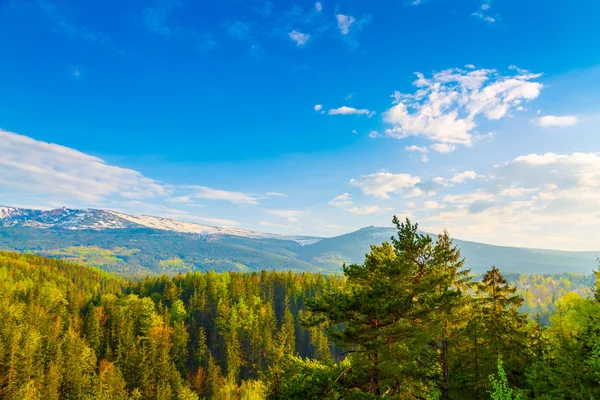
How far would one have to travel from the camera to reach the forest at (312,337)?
19.2 m

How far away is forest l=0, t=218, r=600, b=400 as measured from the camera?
19.2 m

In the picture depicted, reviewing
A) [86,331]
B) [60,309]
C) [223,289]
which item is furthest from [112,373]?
[223,289]

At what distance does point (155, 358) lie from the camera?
88438mm

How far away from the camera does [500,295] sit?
2309 centimetres

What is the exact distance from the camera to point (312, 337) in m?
111

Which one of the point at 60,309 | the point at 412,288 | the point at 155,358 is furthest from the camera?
the point at 60,309

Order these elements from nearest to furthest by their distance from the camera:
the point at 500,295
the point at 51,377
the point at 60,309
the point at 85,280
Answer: the point at 500,295, the point at 51,377, the point at 60,309, the point at 85,280

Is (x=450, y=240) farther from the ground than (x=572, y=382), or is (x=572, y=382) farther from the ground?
(x=450, y=240)

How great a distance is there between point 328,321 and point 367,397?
4.46m

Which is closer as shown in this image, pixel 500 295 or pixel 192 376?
pixel 500 295

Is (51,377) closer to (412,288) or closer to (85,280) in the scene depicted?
(412,288)

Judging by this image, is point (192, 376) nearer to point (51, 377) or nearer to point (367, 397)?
point (51, 377)

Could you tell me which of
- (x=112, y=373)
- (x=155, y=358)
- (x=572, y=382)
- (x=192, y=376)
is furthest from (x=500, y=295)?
(x=192, y=376)

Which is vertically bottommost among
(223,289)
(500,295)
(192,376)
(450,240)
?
(192,376)
